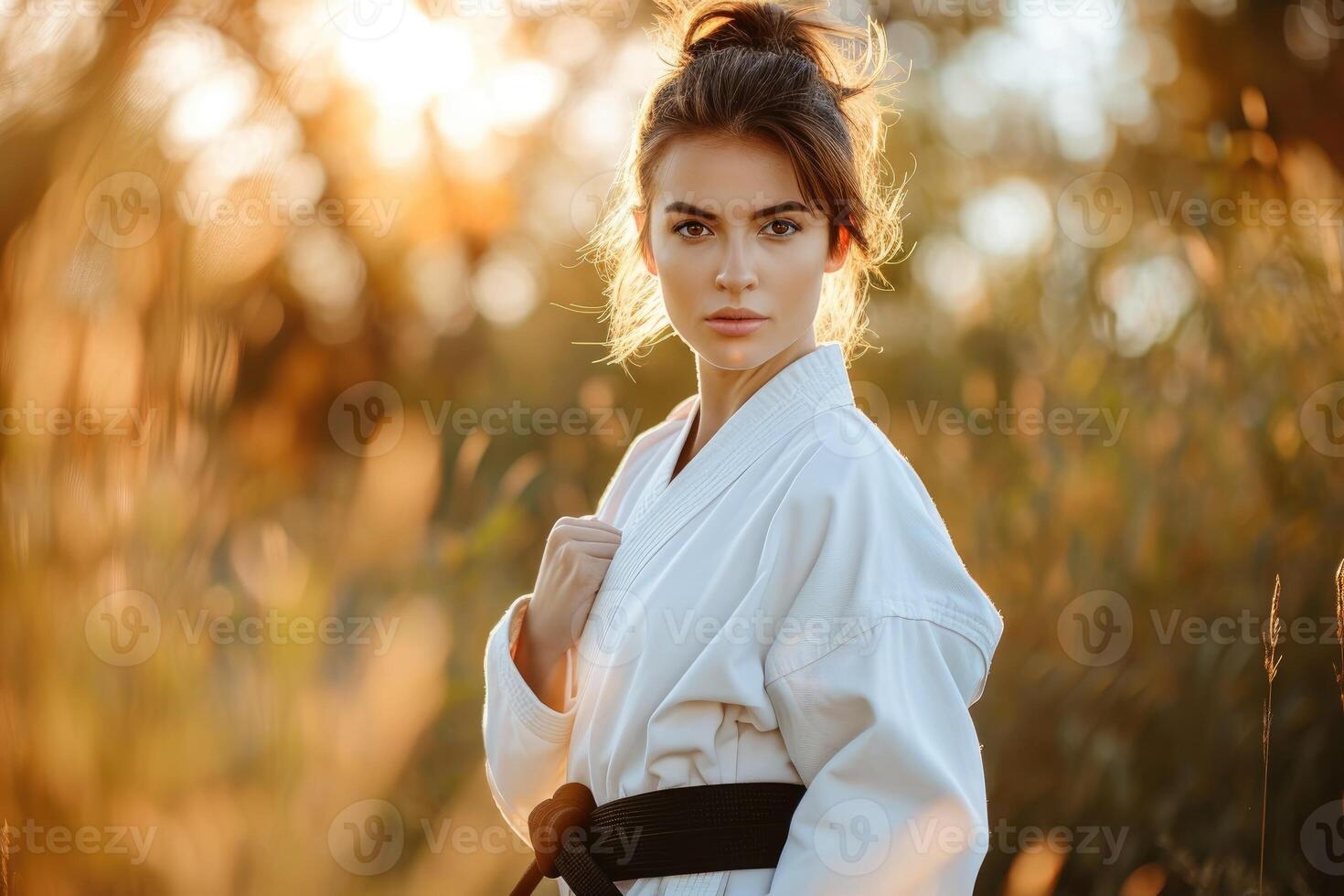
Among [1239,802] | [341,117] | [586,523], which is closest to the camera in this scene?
[586,523]

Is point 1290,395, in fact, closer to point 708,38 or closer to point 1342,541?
point 1342,541

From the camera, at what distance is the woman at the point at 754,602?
1049mm

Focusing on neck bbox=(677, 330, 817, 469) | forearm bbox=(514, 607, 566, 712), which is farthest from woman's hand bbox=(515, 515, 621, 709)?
neck bbox=(677, 330, 817, 469)

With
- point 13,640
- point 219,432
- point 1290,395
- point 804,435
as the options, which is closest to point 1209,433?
point 1290,395

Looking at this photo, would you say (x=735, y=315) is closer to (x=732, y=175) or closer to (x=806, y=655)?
A: (x=732, y=175)

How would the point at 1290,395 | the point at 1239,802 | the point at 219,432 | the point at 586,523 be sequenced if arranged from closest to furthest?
the point at 586,523 < the point at 219,432 < the point at 1239,802 < the point at 1290,395

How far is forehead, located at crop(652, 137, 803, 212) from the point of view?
4.06 feet

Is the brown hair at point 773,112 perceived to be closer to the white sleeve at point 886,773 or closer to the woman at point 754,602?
the woman at point 754,602

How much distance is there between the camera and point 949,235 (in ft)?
9.59

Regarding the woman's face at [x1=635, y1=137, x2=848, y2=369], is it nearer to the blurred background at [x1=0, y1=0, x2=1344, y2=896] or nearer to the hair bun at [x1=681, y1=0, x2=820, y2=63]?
the hair bun at [x1=681, y1=0, x2=820, y2=63]

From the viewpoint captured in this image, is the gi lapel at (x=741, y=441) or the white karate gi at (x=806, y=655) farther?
the gi lapel at (x=741, y=441)

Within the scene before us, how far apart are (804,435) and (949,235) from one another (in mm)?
1869

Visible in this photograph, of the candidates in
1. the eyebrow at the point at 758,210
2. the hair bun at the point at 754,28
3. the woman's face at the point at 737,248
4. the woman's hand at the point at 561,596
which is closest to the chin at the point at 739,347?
the woman's face at the point at 737,248

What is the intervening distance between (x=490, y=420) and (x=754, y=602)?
6.47ft
